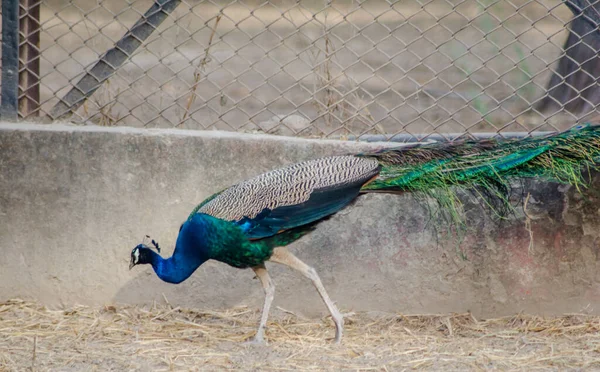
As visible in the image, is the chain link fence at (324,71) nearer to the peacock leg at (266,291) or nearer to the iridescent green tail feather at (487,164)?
the iridescent green tail feather at (487,164)

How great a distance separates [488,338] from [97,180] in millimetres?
2065

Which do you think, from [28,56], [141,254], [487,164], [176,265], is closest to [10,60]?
[28,56]

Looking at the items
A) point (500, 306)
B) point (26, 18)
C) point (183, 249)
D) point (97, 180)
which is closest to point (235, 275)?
point (183, 249)

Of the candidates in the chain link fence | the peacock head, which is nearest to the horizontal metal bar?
the chain link fence

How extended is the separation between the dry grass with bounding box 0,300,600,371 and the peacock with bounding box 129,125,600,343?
203 millimetres

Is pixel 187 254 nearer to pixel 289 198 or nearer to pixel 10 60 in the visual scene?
pixel 289 198

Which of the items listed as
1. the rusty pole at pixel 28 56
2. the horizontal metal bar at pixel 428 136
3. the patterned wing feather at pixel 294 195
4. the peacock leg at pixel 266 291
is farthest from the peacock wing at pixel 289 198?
the rusty pole at pixel 28 56

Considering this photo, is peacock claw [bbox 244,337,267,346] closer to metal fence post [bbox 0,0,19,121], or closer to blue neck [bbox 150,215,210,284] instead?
blue neck [bbox 150,215,210,284]

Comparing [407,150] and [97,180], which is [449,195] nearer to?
[407,150]

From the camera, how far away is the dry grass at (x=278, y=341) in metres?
3.24

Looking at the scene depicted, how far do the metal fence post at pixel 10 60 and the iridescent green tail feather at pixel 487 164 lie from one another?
186 centimetres

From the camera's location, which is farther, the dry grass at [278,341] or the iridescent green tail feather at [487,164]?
the iridescent green tail feather at [487,164]

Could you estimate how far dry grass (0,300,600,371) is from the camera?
3242mm

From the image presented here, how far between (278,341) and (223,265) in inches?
21.7
